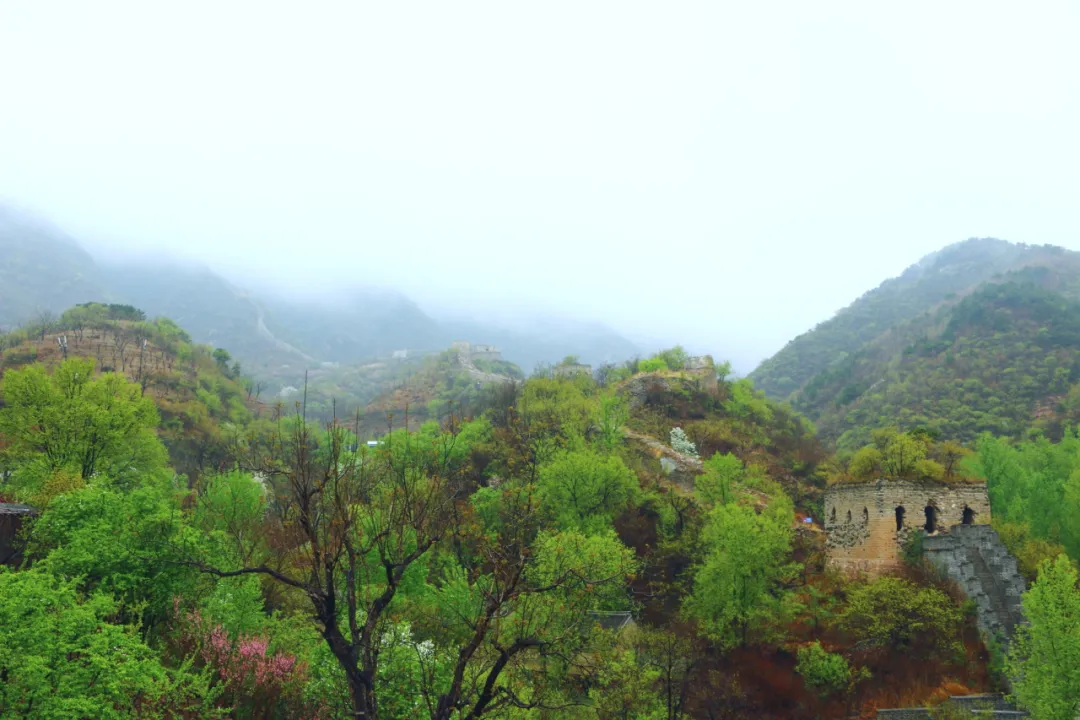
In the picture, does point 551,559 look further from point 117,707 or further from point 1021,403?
point 1021,403

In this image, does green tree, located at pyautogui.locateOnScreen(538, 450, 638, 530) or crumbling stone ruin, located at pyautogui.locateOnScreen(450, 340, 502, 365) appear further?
crumbling stone ruin, located at pyautogui.locateOnScreen(450, 340, 502, 365)

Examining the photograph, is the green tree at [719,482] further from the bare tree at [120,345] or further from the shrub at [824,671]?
the bare tree at [120,345]

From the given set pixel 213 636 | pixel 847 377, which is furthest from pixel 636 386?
pixel 847 377

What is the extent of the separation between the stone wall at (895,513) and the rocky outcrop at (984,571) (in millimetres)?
1168

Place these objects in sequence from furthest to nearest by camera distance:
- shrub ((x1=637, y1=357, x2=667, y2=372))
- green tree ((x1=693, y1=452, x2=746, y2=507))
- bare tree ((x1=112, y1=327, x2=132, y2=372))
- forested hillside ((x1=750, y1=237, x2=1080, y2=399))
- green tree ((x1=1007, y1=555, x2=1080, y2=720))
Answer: forested hillside ((x1=750, y1=237, x2=1080, y2=399))
bare tree ((x1=112, y1=327, x2=132, y2=372))
shrub ((x1=637, y1=357, x2=667, y2=372))
green tree ((x1=693, y1=452, x2=746, y2=507))
green tree ((x1=1007, y1=555, x2=1080, y2=720))

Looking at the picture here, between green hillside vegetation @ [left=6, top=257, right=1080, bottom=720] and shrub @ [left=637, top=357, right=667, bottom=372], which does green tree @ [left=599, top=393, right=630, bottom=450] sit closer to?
green hillside vegetation @ [left=6, top=257, right=1080, bottom=720]

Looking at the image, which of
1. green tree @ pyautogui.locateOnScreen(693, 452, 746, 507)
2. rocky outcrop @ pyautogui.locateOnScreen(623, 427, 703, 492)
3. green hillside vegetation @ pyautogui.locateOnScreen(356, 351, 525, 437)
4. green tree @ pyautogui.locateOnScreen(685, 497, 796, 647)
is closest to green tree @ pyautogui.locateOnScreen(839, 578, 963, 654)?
green tree @ pyautogui.locateOnScreen(685, 497, 796, 647)

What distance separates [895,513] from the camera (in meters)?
29.4

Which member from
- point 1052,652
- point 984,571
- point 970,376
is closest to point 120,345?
point 984,571

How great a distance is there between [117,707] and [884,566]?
28048 mm

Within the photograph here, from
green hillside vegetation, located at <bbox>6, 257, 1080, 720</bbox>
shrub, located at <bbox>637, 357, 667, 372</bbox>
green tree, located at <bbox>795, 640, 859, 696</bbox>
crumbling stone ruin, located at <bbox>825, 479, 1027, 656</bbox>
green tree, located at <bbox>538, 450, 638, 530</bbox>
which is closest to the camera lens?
green hillside vegetation, located at <bbox>6, 257, 1080, 720</bbox>

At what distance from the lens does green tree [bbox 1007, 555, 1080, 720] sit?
60.5 feet

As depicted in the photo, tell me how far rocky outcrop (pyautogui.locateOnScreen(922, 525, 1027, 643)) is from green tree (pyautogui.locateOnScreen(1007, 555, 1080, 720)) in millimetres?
4302

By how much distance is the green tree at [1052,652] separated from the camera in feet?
60.5
